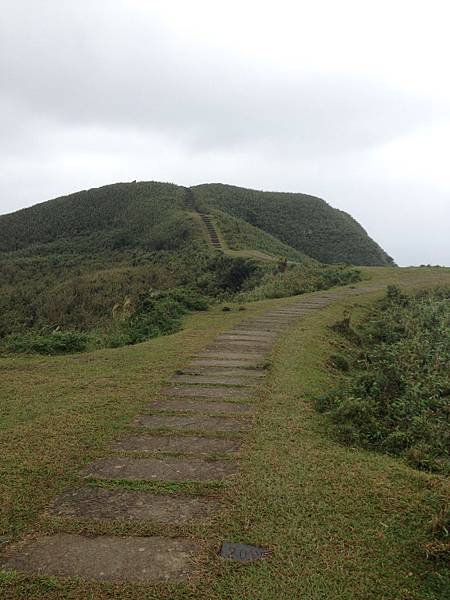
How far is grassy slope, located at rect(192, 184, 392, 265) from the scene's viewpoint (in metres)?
46.5

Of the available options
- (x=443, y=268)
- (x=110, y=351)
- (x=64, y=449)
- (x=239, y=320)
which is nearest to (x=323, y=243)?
(x=443, y=268)

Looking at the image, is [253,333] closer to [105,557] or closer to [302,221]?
[105,557]

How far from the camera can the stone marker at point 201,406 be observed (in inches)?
206

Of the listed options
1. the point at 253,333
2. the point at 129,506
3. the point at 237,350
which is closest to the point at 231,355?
the point at 237,350

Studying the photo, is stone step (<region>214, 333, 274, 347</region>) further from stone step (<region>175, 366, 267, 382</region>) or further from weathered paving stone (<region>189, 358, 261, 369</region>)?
stone step (<region>175, 366, 267, 382</region>)

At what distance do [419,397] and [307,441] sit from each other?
207cm

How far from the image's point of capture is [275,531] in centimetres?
307

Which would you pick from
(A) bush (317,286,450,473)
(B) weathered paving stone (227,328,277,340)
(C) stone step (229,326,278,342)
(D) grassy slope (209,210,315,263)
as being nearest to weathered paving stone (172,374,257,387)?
(A) bush (317,286,450,473)

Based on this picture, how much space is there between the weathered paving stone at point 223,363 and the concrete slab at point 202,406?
4.85 feet

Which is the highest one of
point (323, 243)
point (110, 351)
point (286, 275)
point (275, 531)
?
point (323, 243)

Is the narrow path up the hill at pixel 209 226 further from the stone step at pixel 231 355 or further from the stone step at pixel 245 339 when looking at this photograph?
the stone step at pixel 231 355

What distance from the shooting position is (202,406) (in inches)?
212

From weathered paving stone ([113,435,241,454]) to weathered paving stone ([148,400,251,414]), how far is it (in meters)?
0.67

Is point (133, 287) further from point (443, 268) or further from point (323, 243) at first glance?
point (323, 243)
